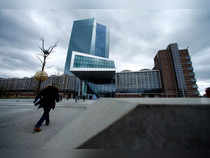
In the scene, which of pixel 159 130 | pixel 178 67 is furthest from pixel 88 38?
pixel 159 130

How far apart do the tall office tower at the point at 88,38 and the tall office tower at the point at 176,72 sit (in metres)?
37.4

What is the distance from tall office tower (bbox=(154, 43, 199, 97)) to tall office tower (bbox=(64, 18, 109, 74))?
37.4 m

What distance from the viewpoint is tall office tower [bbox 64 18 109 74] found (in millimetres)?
55513

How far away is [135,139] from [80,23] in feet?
268

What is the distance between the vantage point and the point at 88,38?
56938 millimetres

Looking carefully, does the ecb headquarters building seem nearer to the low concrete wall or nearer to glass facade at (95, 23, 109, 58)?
glass facade at (95, 23, 109, 58)

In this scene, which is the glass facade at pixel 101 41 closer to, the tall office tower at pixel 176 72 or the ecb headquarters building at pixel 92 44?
the ecb headquarters building at pixel 92 44

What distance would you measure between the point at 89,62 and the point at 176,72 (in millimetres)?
40981

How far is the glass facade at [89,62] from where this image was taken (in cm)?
2834

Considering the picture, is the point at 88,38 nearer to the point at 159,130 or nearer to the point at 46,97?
the point at 46,97

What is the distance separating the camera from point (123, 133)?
4.55 feet

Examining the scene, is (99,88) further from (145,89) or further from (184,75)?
(184,75)

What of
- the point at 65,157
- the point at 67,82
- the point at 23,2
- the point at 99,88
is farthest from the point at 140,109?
the point at 67,82

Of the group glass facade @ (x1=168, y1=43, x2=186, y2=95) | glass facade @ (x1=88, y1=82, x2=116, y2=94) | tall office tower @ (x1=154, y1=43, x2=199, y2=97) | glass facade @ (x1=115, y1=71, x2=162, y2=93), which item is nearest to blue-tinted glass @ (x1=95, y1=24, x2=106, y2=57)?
glass facade @ (x1=115, y1=71, x2=162, y2=93)
